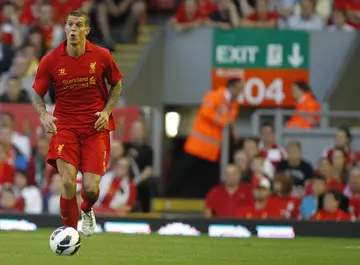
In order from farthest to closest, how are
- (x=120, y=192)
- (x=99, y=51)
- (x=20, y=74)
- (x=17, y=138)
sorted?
(x=20, y=74) → (x=17, y=138) → (x=120, y=192) → (x=99, y=51)

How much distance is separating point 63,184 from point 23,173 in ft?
20.4

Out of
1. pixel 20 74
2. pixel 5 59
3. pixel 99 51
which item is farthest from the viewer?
pixel 5 59

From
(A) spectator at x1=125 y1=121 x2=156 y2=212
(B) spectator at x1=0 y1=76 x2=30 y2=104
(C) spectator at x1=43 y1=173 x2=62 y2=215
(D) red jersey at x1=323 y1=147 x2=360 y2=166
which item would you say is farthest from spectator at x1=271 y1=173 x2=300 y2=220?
(B) spectator at x1=0 y1=76 x2=30 y2=104

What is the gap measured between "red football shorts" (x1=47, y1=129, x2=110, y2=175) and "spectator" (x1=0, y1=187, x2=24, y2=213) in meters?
5.55

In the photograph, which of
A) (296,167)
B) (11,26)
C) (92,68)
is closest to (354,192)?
(296,167)

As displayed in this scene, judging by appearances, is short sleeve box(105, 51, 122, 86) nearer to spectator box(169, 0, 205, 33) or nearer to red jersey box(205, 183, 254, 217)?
red jersey box(205, 183, 254, 217)

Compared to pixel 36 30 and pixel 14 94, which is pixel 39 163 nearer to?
pixel 14 94

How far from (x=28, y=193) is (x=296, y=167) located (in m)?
3.70

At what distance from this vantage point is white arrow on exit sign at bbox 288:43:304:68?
72.4ft

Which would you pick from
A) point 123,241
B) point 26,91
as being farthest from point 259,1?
point 123,241

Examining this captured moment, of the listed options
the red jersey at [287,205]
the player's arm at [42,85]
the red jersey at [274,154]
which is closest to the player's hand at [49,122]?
the player's arm at [42,85]

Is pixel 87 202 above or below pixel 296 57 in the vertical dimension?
below

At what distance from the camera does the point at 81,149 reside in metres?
11.5

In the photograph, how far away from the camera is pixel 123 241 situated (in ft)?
44.7
